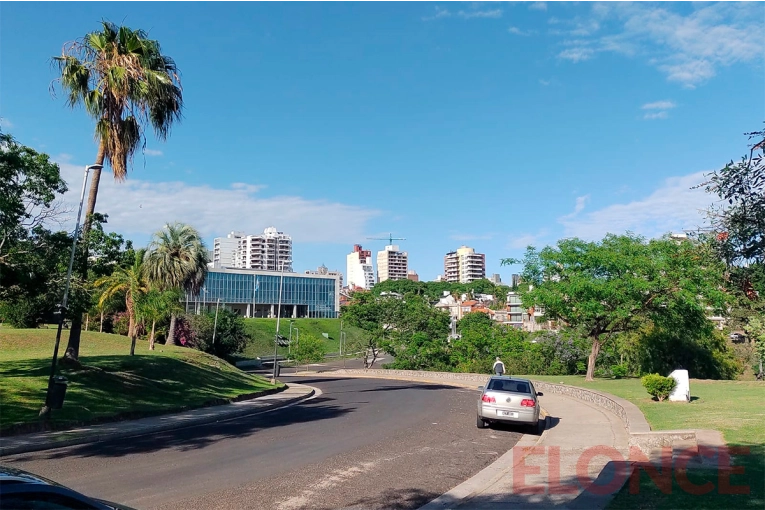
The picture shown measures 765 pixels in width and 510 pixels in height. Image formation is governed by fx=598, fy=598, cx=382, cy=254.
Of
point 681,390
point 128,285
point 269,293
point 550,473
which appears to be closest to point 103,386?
point 550,473

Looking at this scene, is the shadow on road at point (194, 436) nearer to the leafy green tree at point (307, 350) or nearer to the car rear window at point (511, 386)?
the car rear window at point (511, 386)

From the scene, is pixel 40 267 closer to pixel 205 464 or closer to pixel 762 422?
pixel 205 464

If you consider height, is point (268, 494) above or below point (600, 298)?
below

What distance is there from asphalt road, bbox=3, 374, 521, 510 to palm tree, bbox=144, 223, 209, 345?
85.7ft

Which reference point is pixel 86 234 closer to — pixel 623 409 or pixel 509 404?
pixel 509 404

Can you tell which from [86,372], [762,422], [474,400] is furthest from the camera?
[474,400]

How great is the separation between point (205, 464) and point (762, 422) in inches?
463

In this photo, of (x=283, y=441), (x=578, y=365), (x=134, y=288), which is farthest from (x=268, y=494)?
(x=578, y=365)

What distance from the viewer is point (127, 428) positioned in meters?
15.7

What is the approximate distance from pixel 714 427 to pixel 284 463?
Answer: 9047mm

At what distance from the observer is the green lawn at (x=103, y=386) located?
16.2 metres

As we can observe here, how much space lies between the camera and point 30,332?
34875mm

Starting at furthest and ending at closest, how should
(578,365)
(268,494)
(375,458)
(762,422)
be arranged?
(578,365) → (762,422) → (375,458) → (268,494)

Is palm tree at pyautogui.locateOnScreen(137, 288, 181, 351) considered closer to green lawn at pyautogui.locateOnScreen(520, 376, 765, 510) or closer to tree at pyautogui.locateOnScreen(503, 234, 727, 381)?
tree at pyautogui.locateOnScreen(503, 234, 727, 381)
